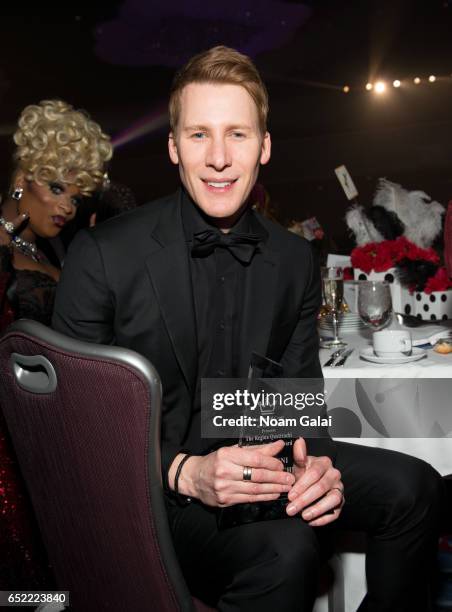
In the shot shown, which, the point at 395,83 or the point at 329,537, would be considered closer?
the point at 329,537

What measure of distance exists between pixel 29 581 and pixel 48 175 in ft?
4.52

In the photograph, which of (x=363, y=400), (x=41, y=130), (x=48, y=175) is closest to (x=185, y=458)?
(x=363, y=400)

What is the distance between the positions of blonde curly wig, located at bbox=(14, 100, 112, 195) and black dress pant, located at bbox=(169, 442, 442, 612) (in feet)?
4.61

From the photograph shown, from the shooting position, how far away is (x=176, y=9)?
5.89m

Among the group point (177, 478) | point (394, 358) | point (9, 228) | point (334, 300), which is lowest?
point (177, 478)

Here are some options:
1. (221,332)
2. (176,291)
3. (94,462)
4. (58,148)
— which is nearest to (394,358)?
(221,332)

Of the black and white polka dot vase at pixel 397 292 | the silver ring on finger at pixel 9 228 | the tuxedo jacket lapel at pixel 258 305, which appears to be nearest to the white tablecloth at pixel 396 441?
the tuxedo jacket lapel at pixel 258 305

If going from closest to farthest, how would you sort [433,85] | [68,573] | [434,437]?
1. [68,573]
2. [434,437]
3. [433,85]

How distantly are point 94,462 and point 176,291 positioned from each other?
0.51 metres

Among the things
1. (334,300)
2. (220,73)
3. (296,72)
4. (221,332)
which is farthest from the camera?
(296,72)

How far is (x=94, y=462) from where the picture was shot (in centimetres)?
96

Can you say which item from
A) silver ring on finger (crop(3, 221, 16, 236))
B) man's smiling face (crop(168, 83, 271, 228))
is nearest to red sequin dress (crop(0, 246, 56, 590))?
silver ring on finger (crop(3, 221, 16, 236))

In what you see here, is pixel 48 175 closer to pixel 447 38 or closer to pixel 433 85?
pixel 447 38

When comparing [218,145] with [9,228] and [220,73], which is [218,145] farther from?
[9,228]
